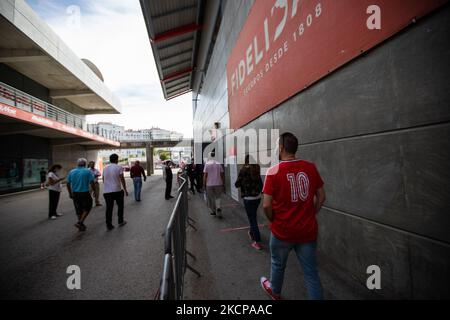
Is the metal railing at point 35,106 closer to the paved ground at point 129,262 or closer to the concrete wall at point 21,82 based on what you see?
the concrete wall at point 21,82

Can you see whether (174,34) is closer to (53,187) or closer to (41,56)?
(41,56)

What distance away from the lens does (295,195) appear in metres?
2.03

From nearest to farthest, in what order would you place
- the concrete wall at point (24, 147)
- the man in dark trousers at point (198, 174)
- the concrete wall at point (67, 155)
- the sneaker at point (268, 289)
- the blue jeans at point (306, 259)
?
1. the blue jeans at point (306, 259)
2. the sneaker at point (268, 289)
3. the man in dark trousers at point (198, 174)
4. the concrete wall at point (24, 147)
5. the concrete wall at point (67, 155)

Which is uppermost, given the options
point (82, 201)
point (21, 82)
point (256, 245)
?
point (21, 82)

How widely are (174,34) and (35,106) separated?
13.1m

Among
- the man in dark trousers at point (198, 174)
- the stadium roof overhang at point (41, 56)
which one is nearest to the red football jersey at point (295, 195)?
the man in dark trousers at point (198, 174)

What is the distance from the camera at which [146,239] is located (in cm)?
473

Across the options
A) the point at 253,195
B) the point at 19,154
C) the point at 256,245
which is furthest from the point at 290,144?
the point at 19,154

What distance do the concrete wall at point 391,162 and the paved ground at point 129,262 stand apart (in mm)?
646

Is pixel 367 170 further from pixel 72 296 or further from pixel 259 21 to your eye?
pixel 259 21

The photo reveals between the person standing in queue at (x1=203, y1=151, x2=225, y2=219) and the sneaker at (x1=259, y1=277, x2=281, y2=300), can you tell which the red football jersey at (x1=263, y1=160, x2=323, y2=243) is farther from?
the person standing in queue at (x1=203, y1=151, x2=225, y2=219)

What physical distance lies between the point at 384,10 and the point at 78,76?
22903 mm

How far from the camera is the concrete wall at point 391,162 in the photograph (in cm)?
182

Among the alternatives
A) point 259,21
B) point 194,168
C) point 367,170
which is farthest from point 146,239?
point 194,168
